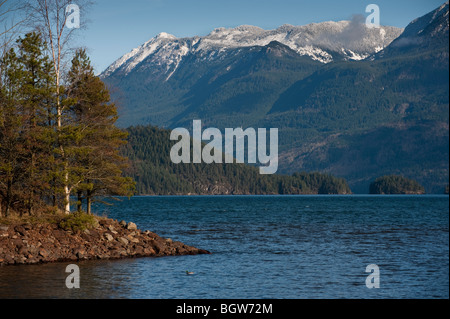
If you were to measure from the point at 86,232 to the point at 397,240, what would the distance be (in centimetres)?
3278

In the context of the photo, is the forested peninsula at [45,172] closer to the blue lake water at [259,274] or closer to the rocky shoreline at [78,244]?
the rocky shoreline at [78,244]

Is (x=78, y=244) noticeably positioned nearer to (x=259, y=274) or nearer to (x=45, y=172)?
(x=45, y=172)

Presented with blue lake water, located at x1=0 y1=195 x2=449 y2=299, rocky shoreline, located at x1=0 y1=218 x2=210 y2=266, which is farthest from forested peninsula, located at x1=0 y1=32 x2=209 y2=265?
blue lake water, located at x1=0 y1=195 x2=449 y2=299

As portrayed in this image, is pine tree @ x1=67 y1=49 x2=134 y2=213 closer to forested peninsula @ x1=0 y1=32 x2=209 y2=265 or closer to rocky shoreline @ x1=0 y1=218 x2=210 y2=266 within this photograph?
forested peninsula @ x1=0 y1=32 x2=209 y2=265

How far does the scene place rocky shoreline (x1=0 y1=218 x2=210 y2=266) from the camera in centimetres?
4103

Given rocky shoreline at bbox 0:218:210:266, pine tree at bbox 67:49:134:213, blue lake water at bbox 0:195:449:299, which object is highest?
pine tree at bbox 67:49:134:213

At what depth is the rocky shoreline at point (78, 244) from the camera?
4103 centimetres

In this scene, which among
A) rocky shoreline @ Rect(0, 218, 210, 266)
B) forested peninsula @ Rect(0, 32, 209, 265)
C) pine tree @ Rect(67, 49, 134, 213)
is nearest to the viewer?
rocky shoreline @ Rect(0, 218, 210, 266)

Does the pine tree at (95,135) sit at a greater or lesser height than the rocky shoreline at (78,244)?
greater

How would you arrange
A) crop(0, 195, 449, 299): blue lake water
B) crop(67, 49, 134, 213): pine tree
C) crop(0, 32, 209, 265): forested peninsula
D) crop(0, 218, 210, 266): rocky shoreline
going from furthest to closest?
crop(67, 49, 134, 213): pine tree, crop(0, 32, 209, 265): forested peninsula, crop(0, 218, 210, 266): rocky shoreline, crop(0, 195, 449, 299): blue lake water

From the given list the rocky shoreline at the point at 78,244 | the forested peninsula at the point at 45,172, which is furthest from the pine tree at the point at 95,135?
the rocky shoreline at the point at 78,244

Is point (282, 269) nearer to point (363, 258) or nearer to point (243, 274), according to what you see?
point (243, 274)

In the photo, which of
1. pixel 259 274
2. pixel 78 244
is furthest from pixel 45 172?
pixel 259 274

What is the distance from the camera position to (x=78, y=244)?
144 ft
